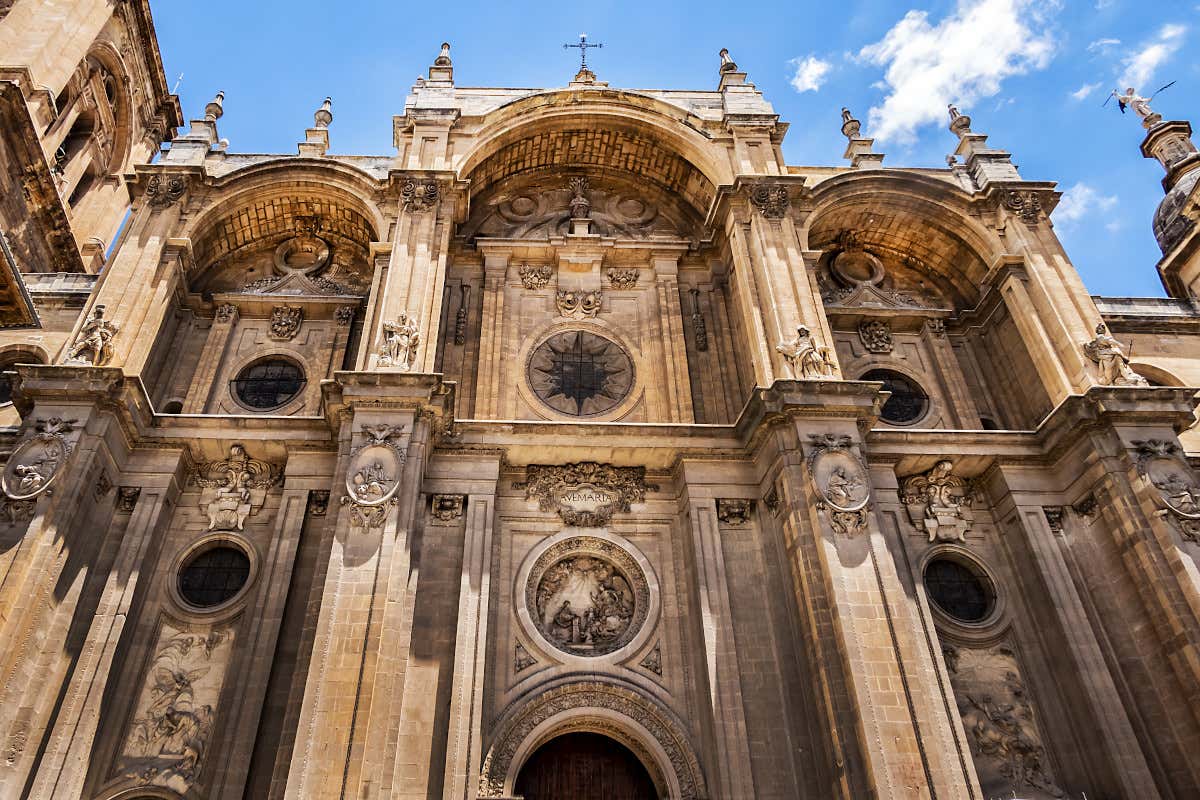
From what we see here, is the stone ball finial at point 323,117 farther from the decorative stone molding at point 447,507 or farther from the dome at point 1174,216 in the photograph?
the dome at point 1174,216

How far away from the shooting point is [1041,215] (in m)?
19.4

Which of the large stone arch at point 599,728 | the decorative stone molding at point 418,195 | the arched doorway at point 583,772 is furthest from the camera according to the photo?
the decorative stone molding at point 418,195

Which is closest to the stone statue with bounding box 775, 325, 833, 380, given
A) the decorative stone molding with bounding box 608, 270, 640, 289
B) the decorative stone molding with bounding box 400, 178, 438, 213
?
the decorative stone molding with bounding box 608, 270, 640, 289

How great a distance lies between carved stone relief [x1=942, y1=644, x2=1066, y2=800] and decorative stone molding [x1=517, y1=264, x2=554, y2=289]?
39.8 feet

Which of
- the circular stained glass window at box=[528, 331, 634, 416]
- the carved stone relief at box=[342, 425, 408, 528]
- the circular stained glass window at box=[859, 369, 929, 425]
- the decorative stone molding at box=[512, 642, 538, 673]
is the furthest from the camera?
the circular stained glass window at box=[859, 369, 929, 425]

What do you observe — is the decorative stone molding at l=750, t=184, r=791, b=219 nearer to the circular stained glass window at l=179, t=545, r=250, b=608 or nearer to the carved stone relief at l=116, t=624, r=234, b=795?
the circular stained glass window at l=179, t=545, r=250, b=608

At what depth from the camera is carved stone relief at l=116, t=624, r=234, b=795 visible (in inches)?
501

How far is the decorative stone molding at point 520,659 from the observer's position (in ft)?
45.4

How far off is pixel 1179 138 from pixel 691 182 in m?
19.0

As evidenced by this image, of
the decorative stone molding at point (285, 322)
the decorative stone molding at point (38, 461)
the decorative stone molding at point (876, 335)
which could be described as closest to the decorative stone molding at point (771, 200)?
the decorative stone molding at point (876, 335)

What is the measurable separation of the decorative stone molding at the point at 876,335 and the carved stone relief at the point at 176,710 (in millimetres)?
15635

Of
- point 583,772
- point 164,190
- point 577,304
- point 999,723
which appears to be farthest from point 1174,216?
point 164,190

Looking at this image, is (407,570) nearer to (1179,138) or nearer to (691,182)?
(691,182)

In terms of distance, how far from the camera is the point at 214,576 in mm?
14906
